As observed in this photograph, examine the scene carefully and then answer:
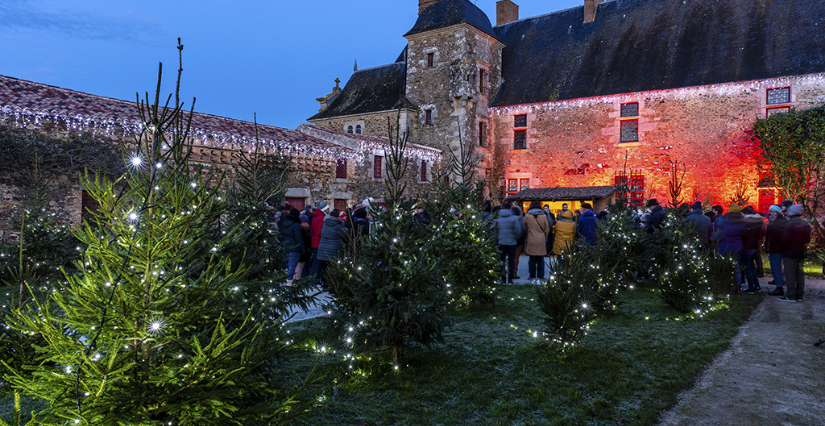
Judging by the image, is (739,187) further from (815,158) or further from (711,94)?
(711,94)

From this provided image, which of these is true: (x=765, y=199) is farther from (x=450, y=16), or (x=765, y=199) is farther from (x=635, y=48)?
(x=450, y=16)

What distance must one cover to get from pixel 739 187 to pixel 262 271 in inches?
793

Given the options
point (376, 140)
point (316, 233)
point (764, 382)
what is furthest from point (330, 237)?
point (376, 140)

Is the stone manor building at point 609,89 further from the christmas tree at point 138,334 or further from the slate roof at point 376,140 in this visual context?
the christmas tree at point 138,334

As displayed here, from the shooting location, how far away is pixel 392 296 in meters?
4.61

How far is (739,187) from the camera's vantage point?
61.6 ft

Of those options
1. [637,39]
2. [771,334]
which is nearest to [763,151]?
[637,39]

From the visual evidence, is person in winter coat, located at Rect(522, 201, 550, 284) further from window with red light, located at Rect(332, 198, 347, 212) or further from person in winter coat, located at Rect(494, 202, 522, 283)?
window with red light, located at Rect(332, 198, 347, 212)

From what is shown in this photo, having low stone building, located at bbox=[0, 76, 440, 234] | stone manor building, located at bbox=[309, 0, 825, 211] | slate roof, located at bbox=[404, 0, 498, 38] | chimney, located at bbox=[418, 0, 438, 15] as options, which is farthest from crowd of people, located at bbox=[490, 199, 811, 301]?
chimney, located at bbox=[418, 0, 438, 15]

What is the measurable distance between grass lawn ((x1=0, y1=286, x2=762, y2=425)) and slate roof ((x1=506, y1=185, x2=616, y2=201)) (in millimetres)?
13840

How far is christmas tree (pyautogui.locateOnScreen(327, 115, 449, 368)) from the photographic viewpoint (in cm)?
453

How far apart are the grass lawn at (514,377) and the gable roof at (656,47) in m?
17.1

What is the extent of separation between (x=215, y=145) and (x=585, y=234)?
1144cm

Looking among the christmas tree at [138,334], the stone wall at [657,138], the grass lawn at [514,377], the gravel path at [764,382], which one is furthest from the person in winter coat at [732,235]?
the christmas tree at [138,334]
